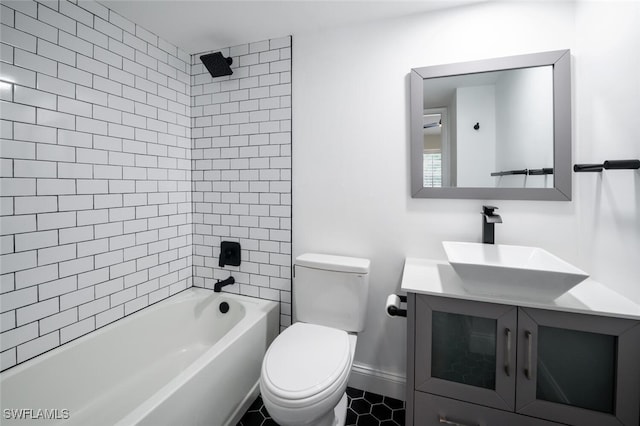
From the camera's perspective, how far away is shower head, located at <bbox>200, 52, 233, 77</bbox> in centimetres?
188

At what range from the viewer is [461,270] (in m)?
1.12

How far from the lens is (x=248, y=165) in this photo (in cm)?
201

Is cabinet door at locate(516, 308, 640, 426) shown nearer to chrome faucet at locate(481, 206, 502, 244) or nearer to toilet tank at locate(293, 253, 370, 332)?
chrome faucet at locate(481, 206, 502, 244)

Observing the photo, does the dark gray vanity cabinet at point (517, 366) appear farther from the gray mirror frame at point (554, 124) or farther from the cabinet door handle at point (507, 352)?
the gray mirror frame at point (554, 124)

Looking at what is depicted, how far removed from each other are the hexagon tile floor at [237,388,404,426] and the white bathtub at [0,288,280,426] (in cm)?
8

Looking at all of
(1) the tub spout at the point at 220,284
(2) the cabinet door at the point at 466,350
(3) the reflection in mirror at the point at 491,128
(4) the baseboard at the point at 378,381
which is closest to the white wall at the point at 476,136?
(3) the reflection in mirror at the point at 491,128

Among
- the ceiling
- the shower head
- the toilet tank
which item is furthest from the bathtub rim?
the ceiling

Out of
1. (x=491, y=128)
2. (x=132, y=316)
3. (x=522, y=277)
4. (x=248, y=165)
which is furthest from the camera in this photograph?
(x=248, y=165)

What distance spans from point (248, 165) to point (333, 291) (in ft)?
3.65

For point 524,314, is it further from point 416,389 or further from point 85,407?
point 85,407

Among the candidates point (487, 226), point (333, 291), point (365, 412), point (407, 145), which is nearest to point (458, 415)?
point (365, 412)

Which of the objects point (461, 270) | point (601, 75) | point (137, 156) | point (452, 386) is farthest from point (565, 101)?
point (137, 156)

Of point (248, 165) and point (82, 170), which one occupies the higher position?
point (248, 165)

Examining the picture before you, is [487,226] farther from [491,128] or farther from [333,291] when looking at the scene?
[333,291]
